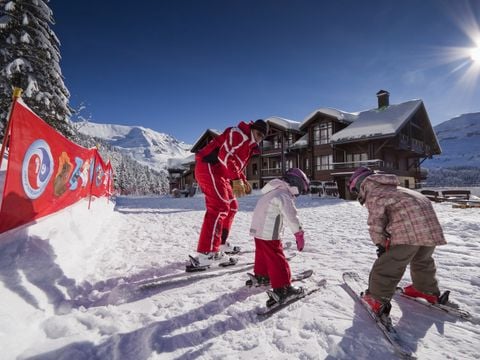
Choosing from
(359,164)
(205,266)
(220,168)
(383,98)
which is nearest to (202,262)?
(205,266)

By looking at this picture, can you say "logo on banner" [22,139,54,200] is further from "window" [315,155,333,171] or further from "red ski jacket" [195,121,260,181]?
"window" [315,155,333,171]

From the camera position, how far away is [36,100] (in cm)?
1173

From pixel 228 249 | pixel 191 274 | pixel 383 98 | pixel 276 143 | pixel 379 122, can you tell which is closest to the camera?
pixel 191 274

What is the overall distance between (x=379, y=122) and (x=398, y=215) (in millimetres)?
23182

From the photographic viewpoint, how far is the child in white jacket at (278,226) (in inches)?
92.8

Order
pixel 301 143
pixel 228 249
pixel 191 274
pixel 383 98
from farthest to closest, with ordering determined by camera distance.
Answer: pixel 301 143, pixel 383 98, pixel 228 249, pixel 191 274

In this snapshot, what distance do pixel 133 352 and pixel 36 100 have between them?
14035mm

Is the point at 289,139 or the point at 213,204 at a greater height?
the point at 289,139

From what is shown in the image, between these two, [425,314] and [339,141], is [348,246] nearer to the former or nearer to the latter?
[425,314]

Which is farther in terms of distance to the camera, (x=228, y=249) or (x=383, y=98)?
(x=383, y=98)

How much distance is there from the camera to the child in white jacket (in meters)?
2.36

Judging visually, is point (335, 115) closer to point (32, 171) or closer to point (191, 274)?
point (191, 274)

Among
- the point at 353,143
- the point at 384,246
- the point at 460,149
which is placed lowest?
the point at 384,246

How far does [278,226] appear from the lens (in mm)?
2475
